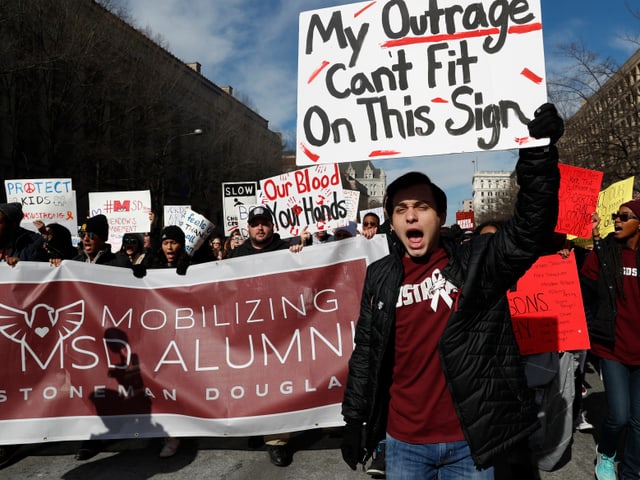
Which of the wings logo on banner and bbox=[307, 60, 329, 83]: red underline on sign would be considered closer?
bbox=[307, 60, 329, 83]: red underline on sign

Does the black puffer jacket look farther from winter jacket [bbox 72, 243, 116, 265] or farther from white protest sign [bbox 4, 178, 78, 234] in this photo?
white protest sign [bbox 4, 178, 78, 234]

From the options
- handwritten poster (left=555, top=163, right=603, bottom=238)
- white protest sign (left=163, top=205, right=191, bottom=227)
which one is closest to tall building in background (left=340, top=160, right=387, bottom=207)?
white protest sign (left=163, top=205, right=191, bottom=227)

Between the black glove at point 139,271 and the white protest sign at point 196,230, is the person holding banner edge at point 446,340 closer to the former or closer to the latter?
the black glove at point 139,271

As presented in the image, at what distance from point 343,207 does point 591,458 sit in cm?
353

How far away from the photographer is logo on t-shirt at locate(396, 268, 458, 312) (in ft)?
6.20

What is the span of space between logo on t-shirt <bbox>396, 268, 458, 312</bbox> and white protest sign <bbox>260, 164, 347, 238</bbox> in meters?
3.98

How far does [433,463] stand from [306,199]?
4608 millimetres

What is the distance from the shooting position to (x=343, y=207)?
6.06 m

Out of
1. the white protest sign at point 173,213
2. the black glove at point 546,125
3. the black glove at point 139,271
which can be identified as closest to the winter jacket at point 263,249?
the black glove at point 139,271

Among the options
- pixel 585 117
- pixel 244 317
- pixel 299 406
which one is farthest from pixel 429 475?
pixel 585 117

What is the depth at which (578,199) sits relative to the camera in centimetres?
440

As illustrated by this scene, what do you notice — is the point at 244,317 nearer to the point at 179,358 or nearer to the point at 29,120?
the point at 179,358

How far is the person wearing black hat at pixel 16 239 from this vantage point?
4230mm

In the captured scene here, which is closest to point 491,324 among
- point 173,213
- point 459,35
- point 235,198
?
point 459,35
